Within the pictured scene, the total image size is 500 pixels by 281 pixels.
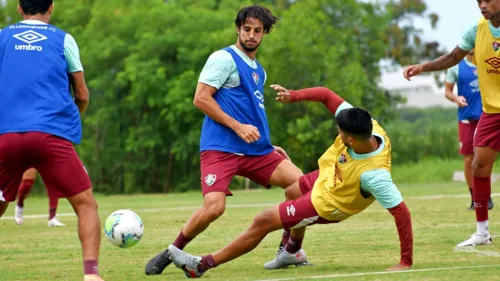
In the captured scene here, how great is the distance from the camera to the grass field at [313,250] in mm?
8788

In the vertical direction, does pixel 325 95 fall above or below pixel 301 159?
above

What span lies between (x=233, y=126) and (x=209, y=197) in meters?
0.67

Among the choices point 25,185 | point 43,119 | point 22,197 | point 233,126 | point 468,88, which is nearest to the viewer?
point 43,119

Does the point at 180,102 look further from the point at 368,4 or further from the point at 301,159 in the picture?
the point at 368,4

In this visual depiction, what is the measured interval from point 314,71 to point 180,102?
487 centimetres

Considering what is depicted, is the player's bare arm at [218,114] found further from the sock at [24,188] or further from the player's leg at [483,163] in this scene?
the sock at [24,188]

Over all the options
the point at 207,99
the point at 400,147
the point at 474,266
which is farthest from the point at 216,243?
the point at 400,147

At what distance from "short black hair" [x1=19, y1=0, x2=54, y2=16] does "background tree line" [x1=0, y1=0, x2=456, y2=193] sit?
27.6 meters

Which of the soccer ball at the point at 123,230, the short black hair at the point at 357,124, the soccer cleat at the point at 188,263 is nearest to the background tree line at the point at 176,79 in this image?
the soccer ball at the point at 123,230

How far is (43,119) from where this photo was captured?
→ 789cm

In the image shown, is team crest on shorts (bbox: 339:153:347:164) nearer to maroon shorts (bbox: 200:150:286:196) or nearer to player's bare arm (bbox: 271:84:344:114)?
player's bare arm (bbox: 271:84:344:114)

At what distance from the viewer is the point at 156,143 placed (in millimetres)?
38781

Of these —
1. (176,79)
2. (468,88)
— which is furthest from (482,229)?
(176,79)

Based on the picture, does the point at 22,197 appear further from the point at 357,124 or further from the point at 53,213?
the point at 357,124
